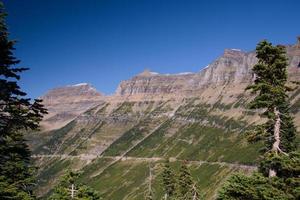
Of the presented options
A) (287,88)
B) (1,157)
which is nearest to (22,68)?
(1,157)

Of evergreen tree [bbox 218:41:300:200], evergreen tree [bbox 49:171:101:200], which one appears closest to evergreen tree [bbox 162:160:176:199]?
evergreen tree [bbox 49:171:101:200]

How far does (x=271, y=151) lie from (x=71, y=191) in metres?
20.2

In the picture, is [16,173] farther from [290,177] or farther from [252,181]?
[290,177]

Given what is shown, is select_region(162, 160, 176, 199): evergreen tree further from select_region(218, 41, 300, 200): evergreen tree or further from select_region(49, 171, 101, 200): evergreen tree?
select_region(218, 41, 300, 200): evergreen tree

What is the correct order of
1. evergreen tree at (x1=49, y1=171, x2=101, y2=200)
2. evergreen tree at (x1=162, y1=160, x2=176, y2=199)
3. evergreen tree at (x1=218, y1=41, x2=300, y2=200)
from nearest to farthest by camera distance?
evergreen tree at (x1=218, y1=41, x2=300, y2=200) < evergreen tree at (x1=49, y1=171, x2=101, y2=200) < evergreen tree at (x1=162, y1=160, x2=176, y2=199)

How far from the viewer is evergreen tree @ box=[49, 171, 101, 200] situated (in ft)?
140

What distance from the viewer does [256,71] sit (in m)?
36.5

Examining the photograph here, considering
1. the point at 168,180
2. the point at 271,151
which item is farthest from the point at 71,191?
the point at 168,180

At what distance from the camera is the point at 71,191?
4284 cm

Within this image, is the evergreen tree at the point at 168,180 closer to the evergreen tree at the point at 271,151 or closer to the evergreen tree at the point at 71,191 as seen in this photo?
the evergreen tree at the point at 71,191

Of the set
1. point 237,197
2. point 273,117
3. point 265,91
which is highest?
point 265,91

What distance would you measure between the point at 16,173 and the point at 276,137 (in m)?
25.1

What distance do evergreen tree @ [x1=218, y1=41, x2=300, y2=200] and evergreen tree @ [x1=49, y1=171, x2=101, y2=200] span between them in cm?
1483

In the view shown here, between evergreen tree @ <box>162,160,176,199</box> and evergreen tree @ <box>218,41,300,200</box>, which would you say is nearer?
evergreen tree @ <box>218,41,300,200</box>
